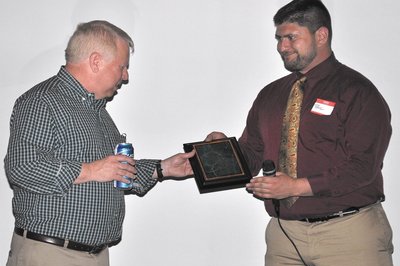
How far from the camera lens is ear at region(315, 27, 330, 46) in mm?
3096

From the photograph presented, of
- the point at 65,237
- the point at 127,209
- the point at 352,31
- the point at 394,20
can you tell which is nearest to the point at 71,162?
the point at 65,237

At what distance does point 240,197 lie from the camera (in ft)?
11.6

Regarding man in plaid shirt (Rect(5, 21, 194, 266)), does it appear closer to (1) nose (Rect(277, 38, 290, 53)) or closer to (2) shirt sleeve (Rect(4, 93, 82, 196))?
(2) shirt sleeve (Rect(4, 93, 82, 196))

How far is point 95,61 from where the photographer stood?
2703 mm

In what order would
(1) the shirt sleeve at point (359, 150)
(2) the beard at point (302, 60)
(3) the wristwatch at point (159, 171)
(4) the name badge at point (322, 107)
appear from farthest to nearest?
(3) the wristwatch at point (159, 171) → (2) the beard at point (302, 60) → (4) the name badge at point (322, 107) → (1) the shirt sleeve at point (359, 150)

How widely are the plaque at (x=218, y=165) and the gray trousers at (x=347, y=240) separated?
0.43 metres

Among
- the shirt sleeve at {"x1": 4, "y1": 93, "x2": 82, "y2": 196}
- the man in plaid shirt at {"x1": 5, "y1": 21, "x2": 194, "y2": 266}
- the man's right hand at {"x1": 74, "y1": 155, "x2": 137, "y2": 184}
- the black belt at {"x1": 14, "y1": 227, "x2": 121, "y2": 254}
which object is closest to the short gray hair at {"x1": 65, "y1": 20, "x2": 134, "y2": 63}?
Result: the man in plaid shirt at {"x1": 5, "y1": 21, "x2": 194, "y2": 266}

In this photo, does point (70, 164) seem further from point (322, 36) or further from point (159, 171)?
point (322, 36)

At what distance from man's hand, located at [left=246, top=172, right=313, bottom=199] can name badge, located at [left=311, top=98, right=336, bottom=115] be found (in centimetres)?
41

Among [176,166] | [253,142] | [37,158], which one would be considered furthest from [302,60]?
[37,158]

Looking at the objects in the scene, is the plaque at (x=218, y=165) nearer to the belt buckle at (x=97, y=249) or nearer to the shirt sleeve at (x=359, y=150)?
the shirt sleeve at (x=359, y=150)

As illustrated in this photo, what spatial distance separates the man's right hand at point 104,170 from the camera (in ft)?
8.18

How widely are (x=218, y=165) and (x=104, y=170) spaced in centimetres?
75

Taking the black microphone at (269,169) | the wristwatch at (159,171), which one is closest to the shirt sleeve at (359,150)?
the black microphone at (269,169)
